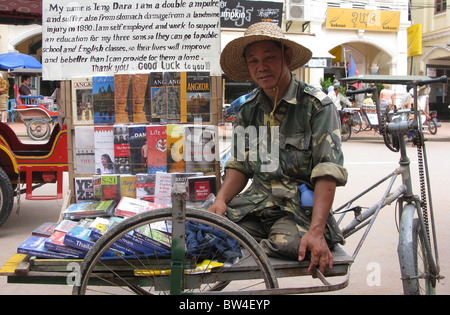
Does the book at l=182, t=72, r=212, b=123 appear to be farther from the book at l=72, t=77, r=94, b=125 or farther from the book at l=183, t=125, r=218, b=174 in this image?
the book at l=72, t=77, r=94, b=125

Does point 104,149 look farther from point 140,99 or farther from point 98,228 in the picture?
point 98,228

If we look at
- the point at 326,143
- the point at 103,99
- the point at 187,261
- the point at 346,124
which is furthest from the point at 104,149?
the point at 346,124

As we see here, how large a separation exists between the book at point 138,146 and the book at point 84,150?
270 millimetres

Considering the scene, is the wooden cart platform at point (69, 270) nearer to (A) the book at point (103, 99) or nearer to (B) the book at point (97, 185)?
(B) the book at point (97, 185)

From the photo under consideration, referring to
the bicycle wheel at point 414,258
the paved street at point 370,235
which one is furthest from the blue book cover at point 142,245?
the paved street at point 370,235

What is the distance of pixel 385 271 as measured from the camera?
3.36 meters

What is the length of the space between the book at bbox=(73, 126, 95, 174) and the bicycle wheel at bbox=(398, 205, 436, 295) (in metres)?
1.94

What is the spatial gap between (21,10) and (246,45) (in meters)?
3.53

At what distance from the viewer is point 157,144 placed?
2758 millimetres
